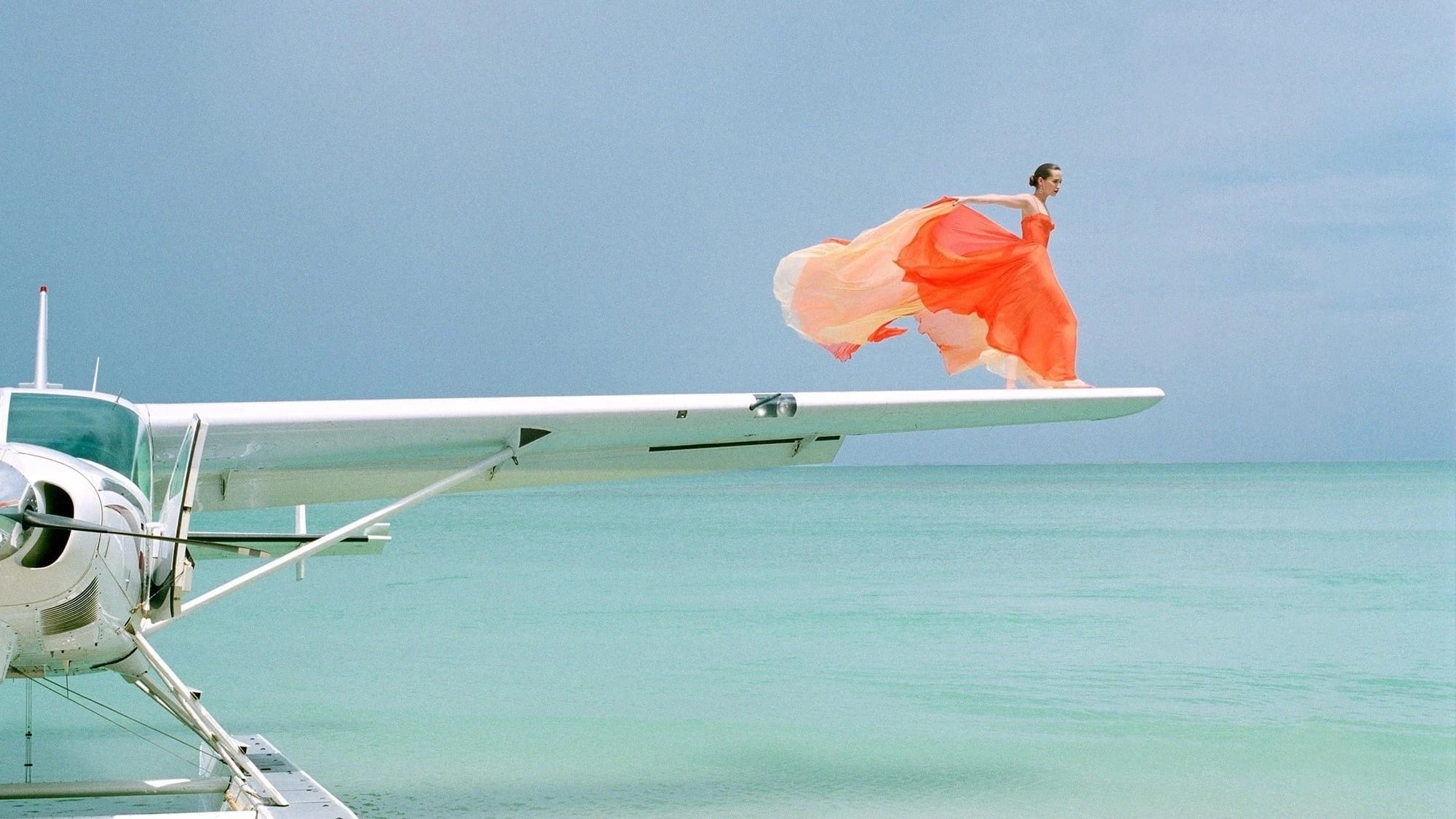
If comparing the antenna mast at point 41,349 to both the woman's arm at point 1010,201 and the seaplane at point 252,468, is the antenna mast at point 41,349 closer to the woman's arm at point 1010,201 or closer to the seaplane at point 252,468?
the seaplane at point 252,468

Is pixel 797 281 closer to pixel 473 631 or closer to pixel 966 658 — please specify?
pixel 966 658

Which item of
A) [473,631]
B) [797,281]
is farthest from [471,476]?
[473,631]

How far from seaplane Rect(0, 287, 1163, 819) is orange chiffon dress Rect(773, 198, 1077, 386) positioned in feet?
1.67

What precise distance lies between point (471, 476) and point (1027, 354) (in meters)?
2.89

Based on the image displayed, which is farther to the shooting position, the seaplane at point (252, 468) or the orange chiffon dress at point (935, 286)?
the orange chiffon dress at point (935, 286)

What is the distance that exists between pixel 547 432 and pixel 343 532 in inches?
47.8

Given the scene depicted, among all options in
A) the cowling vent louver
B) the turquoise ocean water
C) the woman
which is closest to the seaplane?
the cowling vent louver

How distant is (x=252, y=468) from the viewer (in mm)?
6484

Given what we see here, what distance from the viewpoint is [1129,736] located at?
307 inches

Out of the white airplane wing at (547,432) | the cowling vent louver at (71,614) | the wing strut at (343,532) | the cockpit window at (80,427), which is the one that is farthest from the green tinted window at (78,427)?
the white airplane wing at (547,432)

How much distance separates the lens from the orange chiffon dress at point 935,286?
7.12 metres

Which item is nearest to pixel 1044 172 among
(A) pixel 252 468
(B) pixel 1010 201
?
(B) pixel 1010 201

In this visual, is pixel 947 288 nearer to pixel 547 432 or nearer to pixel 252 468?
pixel 547 432

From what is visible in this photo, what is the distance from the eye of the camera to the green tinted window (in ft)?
13.8
